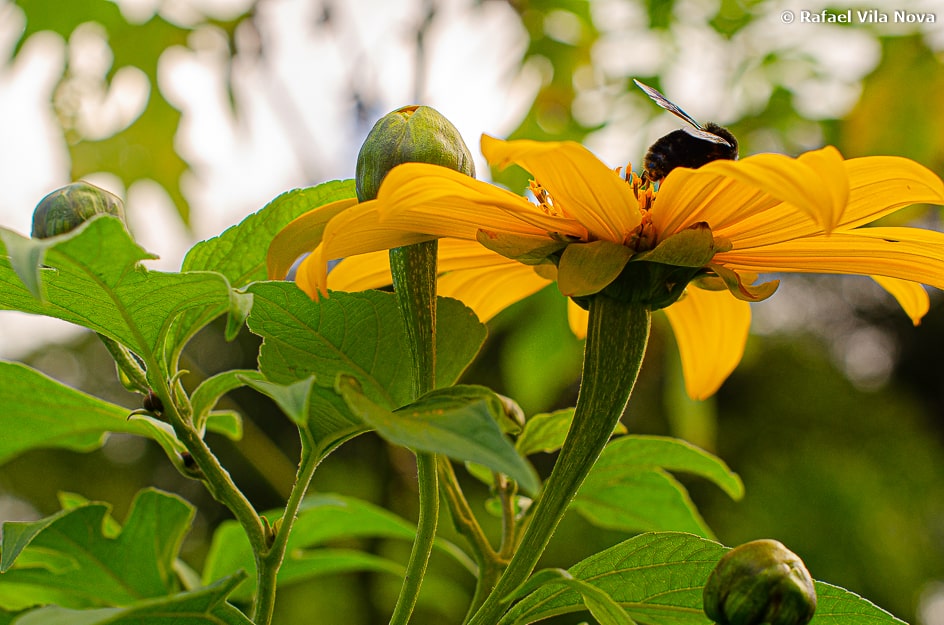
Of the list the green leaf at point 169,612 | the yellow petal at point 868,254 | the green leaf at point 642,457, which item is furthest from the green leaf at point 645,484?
the green leaf at point 169,612

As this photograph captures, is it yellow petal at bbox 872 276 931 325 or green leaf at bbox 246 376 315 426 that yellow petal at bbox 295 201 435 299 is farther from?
yellow petal at bbox 872 276 931 325

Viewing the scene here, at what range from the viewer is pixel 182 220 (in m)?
1.24

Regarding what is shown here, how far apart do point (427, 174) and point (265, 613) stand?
0.50 feet

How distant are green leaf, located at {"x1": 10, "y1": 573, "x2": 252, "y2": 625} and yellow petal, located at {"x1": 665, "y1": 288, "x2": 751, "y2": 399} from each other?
0.89 feet

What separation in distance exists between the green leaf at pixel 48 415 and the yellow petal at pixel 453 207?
0.43 ft

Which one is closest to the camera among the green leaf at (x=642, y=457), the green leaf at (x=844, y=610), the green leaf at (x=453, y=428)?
the green leaf at (x=453, y=428)

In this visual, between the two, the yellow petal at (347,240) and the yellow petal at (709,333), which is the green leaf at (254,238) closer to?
the yellow petal at (347,240)

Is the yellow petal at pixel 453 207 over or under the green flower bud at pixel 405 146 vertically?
under

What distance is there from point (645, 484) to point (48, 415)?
10.8 inches

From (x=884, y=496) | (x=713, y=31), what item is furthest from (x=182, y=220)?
(x=884, y=496)

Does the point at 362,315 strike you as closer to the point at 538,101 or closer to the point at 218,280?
the point at 218,280

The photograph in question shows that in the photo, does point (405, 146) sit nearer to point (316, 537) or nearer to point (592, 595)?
point (592, 595)

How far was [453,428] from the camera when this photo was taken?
0.22 metres

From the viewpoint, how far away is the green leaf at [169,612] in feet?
0.73
